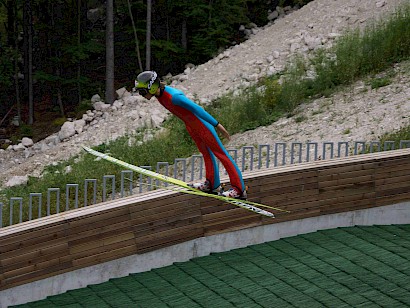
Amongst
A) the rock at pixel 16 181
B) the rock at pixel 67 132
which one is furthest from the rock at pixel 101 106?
the rock at pixel 16 181

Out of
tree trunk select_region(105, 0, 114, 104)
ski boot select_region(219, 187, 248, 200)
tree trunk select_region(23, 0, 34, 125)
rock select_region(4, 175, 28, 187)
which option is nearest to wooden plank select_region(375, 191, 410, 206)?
ski boot select_region(219, 187, 248, 200)

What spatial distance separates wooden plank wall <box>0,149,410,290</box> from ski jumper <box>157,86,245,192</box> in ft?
5.61

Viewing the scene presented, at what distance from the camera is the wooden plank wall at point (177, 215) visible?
9.98 metres

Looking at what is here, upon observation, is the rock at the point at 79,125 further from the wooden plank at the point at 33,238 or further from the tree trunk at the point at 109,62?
the wooden plank at the point at 33,238

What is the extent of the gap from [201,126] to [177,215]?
2.42 meters

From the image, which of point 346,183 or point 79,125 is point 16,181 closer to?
point 79,125

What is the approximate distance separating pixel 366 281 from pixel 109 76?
1797cm

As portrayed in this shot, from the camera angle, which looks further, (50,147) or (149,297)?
(50,147)

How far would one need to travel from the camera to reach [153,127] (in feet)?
69.4

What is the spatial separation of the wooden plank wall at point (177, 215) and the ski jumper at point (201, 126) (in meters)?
1.71

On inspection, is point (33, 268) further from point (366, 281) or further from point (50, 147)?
point (50, 147)

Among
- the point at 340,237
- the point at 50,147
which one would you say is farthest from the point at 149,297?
the point at 50,147

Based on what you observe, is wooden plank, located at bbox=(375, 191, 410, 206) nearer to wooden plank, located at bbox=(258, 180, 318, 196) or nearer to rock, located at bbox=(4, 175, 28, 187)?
wooden plank, located at bbox=(258, 180, 318, 196)

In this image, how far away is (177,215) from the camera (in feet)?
35.8
